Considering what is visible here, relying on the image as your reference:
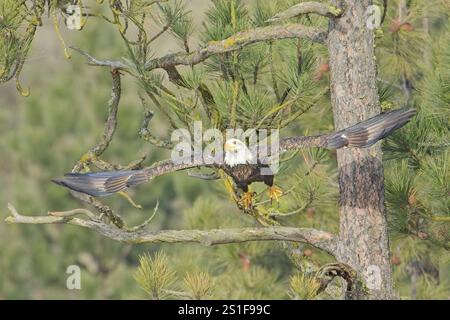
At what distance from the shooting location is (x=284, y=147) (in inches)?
136

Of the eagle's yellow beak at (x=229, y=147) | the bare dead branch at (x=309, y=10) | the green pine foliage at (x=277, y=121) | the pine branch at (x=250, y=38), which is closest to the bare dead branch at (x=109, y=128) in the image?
the green pine foliage at (x=277, y=121)

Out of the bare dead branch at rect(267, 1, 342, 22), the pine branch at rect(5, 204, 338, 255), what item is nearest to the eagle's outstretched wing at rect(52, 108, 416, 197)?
the pine branch at rect(5, 204, 338, 255)

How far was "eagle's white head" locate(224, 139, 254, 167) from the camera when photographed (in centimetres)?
358

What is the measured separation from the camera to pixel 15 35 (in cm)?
392

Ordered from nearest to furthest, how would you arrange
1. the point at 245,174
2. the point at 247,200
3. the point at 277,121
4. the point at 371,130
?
the point at 371,130 < the point at 245,174 < the point at 247,200 < the point at 277,121

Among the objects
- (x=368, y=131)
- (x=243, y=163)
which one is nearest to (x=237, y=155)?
(x=243, y=163)

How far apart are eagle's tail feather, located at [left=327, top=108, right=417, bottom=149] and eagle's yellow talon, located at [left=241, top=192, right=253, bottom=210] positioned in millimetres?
568

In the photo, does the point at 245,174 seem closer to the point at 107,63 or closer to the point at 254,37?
the point at 254,37

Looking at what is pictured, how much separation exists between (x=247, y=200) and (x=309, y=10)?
0.84 meters

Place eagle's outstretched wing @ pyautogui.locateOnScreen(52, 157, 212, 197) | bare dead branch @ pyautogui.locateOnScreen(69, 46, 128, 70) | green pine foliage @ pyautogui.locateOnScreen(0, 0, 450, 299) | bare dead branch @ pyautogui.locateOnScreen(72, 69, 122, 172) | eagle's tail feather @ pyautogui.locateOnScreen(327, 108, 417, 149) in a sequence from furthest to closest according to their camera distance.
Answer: bare dead branch @ pyautogui.locateOnScreen(72, 69, 122, 172) → green pine foliage @ pyautogui.locateOnScreen(0, 0, 450, 299) → bare dead branch @ pyautogui.locateOnScreen(69, 46, 128, 70) → eagle's outstretched wing @ pyautogui.locateOnScreen(52, 157, 212, 197) → eagle's tail feather @ pyautogui.locateOnScreen(327, 108, 417, 149)

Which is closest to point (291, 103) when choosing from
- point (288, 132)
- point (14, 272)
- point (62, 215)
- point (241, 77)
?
point (241, 77)

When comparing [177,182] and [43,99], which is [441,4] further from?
[43,99]

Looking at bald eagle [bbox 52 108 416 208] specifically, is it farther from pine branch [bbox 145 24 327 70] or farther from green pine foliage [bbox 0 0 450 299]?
pine branch [bbox 145 24 327 70]

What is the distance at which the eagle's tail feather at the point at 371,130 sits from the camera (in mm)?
3291
